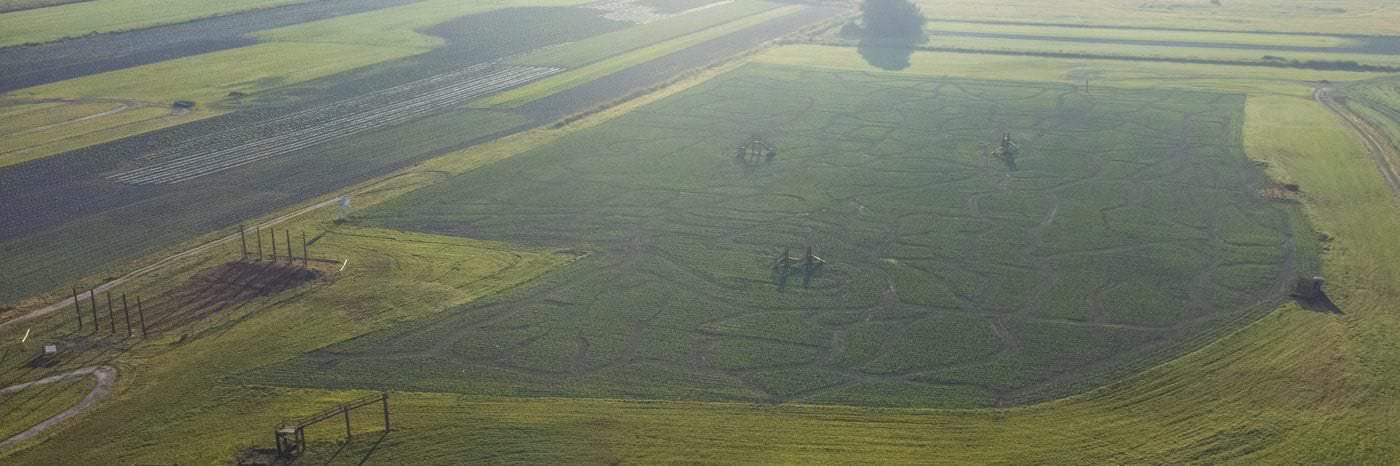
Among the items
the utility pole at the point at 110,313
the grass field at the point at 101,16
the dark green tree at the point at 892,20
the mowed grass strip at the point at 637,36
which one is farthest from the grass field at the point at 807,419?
the grass field at the point at 101,16

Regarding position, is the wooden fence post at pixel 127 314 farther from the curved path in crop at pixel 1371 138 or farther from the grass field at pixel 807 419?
the curved path in crop at pixel 1371 138

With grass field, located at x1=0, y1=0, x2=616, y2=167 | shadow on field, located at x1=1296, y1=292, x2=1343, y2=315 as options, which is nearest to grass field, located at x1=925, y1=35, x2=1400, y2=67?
grass field, located at x1=0, y1=0, x2=616, y2=167

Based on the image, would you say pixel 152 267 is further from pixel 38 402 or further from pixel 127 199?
pixel 38 402

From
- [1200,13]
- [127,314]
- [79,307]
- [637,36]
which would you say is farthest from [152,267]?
[1200,13]

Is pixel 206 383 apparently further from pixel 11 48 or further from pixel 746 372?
pixel 11 48

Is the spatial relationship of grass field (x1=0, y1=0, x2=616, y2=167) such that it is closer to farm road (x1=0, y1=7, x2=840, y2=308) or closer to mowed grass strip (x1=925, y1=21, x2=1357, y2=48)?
farm road (x1=0, y1=7, x2=840, y2=308)
